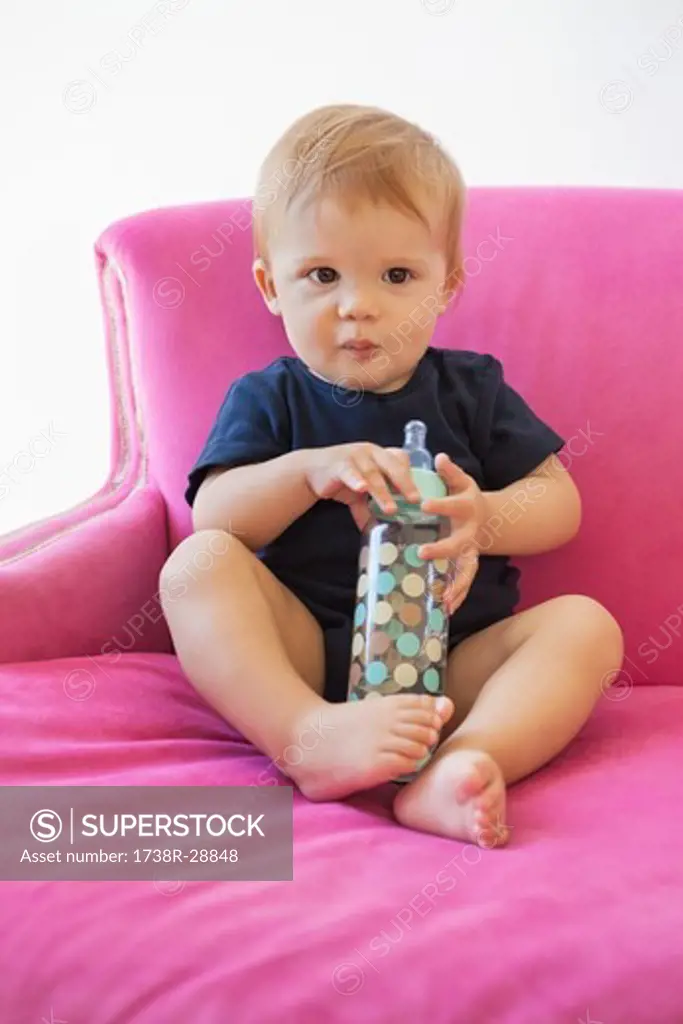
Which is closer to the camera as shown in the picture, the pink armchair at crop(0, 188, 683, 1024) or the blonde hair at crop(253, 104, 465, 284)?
the pink armchair at crop(0, 188, 683, 1024)

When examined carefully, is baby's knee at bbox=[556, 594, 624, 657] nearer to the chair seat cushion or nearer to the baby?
the baby

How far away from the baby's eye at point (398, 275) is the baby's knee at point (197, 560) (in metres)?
0.29

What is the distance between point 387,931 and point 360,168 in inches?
26.9

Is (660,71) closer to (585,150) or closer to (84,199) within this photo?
(585,150)

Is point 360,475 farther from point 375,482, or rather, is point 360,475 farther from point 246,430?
point 246,430

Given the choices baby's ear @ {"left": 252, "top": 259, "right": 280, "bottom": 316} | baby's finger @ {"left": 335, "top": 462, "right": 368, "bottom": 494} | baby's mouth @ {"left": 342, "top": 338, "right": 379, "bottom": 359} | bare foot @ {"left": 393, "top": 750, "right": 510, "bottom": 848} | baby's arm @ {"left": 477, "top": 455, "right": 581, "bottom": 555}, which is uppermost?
baby's ear @ {"left": 252, "top": 259, "right": 280, "bottom": 316}

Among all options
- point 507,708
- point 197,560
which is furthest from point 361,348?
point 507,708

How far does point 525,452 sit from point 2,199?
1088 millimetres

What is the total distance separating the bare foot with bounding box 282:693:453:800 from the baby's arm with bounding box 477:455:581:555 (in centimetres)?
24

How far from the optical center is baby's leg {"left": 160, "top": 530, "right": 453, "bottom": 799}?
0.87 meters

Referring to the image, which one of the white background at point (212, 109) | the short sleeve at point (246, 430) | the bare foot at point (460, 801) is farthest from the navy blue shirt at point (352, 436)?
the white background at point (212, 109)

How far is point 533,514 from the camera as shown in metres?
1.12

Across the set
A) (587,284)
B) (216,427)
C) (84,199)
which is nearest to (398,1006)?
(216,427)

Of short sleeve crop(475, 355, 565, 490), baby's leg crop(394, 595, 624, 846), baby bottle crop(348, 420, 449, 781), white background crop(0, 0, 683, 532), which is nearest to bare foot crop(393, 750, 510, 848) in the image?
baby's leg crop(394, 595, 624, 846)
